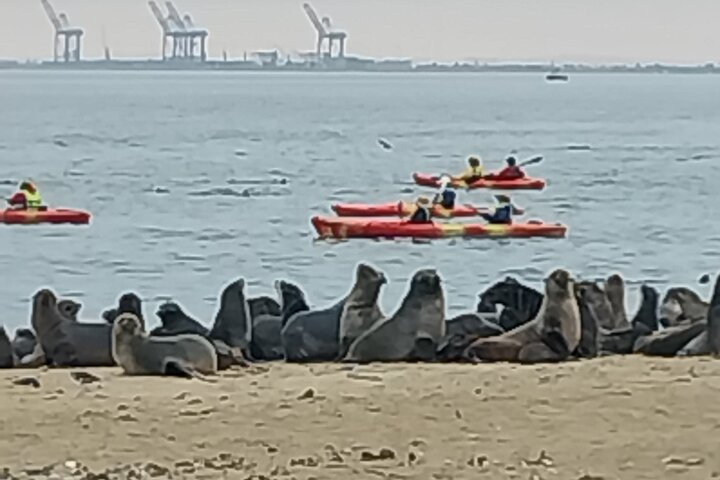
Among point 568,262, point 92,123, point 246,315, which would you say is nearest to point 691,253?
point 568,262

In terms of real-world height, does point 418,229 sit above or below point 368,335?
below

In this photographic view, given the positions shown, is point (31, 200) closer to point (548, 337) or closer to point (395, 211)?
point (395, 211)

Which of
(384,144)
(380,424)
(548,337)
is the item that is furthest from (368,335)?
(384,144)

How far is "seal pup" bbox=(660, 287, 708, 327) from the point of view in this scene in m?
12.4

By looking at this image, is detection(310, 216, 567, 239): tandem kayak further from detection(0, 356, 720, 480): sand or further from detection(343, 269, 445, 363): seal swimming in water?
detection(0, 356, 720, 480): sand

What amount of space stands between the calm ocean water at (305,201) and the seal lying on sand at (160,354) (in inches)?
380

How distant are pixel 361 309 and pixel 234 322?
31.8 inches

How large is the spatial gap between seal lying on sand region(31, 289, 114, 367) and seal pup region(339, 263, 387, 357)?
1.39m

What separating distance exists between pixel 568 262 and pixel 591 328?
17071 millimetres

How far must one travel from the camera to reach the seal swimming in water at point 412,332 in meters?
9.95

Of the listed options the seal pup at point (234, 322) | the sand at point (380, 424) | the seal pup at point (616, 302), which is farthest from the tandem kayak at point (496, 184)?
the sand at point (380, 424)

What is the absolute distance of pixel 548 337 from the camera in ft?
32.7

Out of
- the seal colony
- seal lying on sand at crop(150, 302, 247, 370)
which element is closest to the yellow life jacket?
seal lying on sand at crop(150, 302, 247, 370)

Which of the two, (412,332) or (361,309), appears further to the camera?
(361,309)
